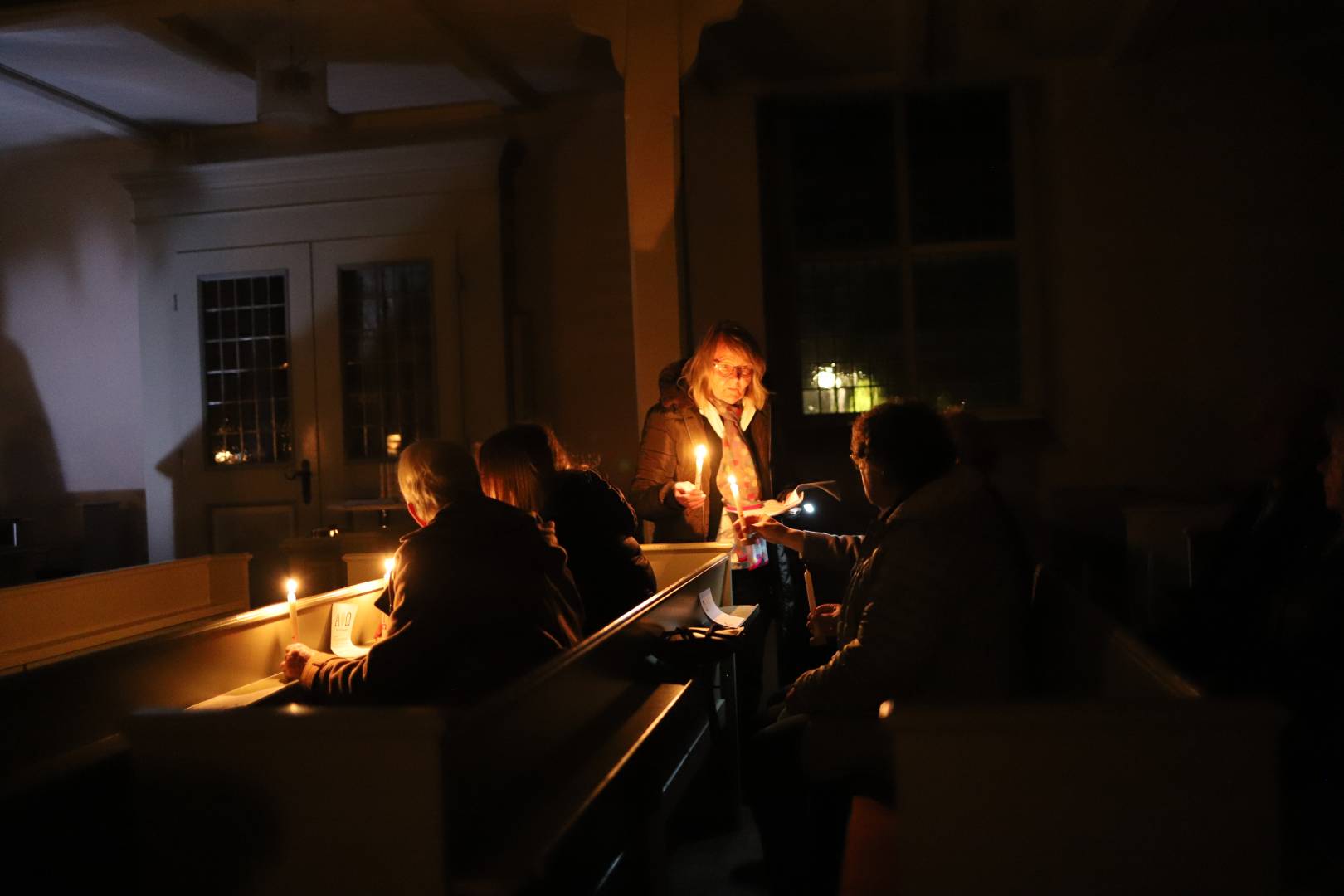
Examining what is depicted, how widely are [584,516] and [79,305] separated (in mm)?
6476

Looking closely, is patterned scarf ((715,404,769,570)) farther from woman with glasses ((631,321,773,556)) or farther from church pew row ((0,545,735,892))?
church pew row ((0,545,735,892))

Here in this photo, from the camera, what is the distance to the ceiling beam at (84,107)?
21.8 ft

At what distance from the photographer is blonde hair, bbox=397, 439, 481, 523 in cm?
262

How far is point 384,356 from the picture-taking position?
763 centimetres

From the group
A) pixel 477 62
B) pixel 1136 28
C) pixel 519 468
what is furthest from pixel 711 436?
pixel 1136 28

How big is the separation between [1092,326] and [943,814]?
5.80 m

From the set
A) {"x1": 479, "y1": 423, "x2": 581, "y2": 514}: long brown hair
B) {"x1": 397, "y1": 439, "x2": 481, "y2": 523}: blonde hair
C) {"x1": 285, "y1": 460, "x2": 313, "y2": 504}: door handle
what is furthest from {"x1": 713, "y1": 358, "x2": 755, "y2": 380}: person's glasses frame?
{"x1": 285, "y1": 460, "x2": 313, "y2": 504}: door handle

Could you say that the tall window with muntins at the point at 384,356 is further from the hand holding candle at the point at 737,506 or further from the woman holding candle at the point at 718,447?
the hand holding candle at the point at 737,506

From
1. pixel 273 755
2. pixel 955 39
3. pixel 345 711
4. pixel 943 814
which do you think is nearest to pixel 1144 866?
pixel 943 814

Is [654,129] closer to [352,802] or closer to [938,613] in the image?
[938,613]

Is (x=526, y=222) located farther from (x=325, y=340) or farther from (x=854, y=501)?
(x=854, y=501)

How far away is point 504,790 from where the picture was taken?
1.96m

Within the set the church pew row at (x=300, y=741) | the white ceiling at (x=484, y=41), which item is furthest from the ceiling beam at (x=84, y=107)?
the church pew row at (x=300, y=741)

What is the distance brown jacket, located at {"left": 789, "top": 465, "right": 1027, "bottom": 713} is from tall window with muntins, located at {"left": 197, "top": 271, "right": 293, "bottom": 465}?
6269 mm
